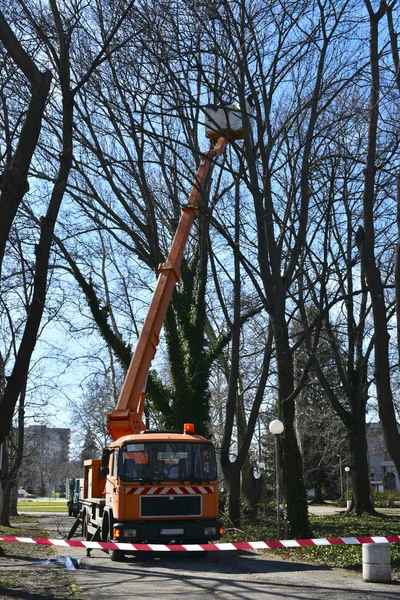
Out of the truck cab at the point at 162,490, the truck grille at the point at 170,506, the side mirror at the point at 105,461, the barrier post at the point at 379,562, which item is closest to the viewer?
the barrier post at the point at 379,562

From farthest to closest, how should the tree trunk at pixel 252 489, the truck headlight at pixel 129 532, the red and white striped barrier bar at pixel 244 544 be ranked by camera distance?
the tree trunk at pixel 252 489
the truck headlight at pixel 129 532
the red and white striped barrier bar at pixel 244 544

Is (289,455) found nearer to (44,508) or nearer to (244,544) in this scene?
(244,544)

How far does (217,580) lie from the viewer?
1145 centimetres

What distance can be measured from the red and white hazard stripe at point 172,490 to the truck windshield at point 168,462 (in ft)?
0.53

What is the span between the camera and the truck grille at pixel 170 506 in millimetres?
14305

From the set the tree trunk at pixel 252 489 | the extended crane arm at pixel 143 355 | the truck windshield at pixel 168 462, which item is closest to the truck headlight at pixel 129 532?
the truck windshield at pixel 168 462

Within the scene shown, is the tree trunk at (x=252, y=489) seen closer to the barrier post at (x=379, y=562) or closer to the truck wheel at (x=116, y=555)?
the truck wheel at (x=116, y=555)

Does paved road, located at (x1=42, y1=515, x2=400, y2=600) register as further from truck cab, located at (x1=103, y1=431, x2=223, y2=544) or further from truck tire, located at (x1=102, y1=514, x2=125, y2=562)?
truck cab, located at (x1=103, y1=431, x2=223, y2=544)

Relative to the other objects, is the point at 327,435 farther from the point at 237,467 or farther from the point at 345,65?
the point at 345,65

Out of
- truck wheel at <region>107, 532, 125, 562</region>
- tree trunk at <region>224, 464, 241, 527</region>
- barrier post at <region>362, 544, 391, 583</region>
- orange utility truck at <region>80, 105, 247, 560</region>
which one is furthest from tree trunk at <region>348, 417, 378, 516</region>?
barrier post at <region>362, 544, 391, 583</region>

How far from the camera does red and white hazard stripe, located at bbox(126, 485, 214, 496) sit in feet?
47.0

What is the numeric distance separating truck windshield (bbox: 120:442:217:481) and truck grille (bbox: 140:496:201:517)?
370 millimetres

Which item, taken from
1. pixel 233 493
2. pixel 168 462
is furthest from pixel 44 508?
pixel 168 462

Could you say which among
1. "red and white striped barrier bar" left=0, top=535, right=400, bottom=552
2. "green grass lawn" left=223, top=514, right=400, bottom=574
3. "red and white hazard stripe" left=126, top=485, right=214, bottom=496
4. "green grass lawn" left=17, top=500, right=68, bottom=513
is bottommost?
"green grass lawn" left=17, top=500, right=68, bottom=513
